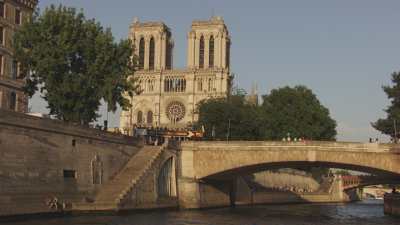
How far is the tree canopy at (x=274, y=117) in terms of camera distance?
101m

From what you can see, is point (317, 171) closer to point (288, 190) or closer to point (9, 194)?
point (288, 190)

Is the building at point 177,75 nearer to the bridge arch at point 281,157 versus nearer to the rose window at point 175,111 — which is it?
the rose window at point 175,111

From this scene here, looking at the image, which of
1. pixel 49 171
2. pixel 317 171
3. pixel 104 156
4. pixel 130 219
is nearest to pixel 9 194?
pixel 49 171

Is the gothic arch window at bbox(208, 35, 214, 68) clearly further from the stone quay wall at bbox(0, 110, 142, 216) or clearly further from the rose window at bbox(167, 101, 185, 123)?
the stone quay wall at bbox(0, 110, 142, 216)

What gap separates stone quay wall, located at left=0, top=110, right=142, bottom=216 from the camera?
155ft

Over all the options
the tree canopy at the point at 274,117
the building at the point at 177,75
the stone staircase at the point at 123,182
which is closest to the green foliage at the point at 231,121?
the tree canopy at the point at 274,117

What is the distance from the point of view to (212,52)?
497 feet

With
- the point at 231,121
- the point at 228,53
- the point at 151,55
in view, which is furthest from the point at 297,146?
the point at 151,55

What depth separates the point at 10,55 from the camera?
73.8 metres

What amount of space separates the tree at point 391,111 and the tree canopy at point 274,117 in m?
19.0

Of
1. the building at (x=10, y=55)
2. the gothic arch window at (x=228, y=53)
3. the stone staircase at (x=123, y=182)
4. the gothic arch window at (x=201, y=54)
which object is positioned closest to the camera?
the stone staircase at (x=123, y=182)

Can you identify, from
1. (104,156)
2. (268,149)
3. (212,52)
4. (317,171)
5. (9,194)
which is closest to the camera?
(9,194)

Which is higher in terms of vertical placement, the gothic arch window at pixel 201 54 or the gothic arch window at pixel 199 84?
the gothic arch window at pixel 201 54

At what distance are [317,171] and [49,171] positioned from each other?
9607cm
